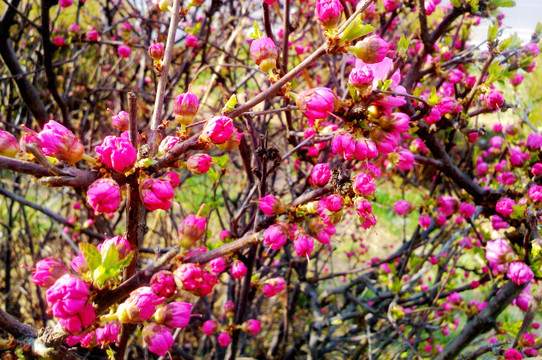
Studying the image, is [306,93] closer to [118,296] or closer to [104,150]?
[104,150]

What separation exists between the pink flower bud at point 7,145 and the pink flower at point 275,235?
486 mm

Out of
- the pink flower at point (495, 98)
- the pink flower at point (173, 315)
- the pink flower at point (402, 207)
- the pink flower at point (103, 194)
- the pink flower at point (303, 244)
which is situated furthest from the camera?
the pink flower at point (402, 207)

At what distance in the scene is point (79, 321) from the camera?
2.09 feet

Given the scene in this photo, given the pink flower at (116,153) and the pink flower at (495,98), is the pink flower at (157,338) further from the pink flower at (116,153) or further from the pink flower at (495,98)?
the pink flower at (495,98)

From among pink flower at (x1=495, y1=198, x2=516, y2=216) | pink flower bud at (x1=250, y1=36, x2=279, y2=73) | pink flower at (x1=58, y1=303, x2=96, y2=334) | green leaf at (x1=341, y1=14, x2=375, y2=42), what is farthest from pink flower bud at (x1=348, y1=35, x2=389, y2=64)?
pink flower at (x1=495, y1=198, x2=516, y2=216)

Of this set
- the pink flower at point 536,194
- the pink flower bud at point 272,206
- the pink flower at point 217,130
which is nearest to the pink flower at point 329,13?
the pink flower at point 217,130

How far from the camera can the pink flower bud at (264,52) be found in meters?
0.82

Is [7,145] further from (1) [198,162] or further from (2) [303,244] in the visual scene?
(2) [303,244]

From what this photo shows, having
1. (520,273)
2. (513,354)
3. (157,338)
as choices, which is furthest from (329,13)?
(513,354)

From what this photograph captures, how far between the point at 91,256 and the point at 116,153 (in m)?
0.21

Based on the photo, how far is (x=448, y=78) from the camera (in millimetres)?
1746

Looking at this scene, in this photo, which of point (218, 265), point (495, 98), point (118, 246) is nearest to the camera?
point (118, 246)

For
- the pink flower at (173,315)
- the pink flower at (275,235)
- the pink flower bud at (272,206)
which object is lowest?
the pink flower at (173,315)

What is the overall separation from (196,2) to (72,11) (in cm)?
439
